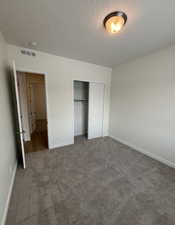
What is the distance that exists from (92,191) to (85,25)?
2.75 meters

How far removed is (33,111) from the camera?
4652 millimetres

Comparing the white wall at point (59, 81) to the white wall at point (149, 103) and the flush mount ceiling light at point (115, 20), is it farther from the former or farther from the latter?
the flush mount ceiling light at point (115, 20)

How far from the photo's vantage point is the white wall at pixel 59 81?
8.47 ft

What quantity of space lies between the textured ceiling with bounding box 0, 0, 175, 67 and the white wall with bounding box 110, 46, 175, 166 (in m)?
0.45

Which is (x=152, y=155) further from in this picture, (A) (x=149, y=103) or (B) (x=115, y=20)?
(B) (x=115, y=20)

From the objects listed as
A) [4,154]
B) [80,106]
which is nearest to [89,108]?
[80,106]

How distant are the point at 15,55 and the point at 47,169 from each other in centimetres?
271

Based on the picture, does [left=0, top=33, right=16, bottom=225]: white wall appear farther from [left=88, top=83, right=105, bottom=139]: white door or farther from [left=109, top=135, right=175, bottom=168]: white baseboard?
[left=109, top=135, right=175, bottom=168]: white baseboard

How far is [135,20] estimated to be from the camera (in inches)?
58.8

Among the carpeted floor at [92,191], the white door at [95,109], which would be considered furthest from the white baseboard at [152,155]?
the white door at [95,109]

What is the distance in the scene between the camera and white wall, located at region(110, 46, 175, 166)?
2.31 metres

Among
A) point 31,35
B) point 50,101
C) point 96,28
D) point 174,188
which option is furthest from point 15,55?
point 174,188

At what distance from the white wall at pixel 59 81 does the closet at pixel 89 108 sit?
446 mm

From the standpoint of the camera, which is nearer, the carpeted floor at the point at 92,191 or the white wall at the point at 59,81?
the carpeted floor at the point at 92,191
